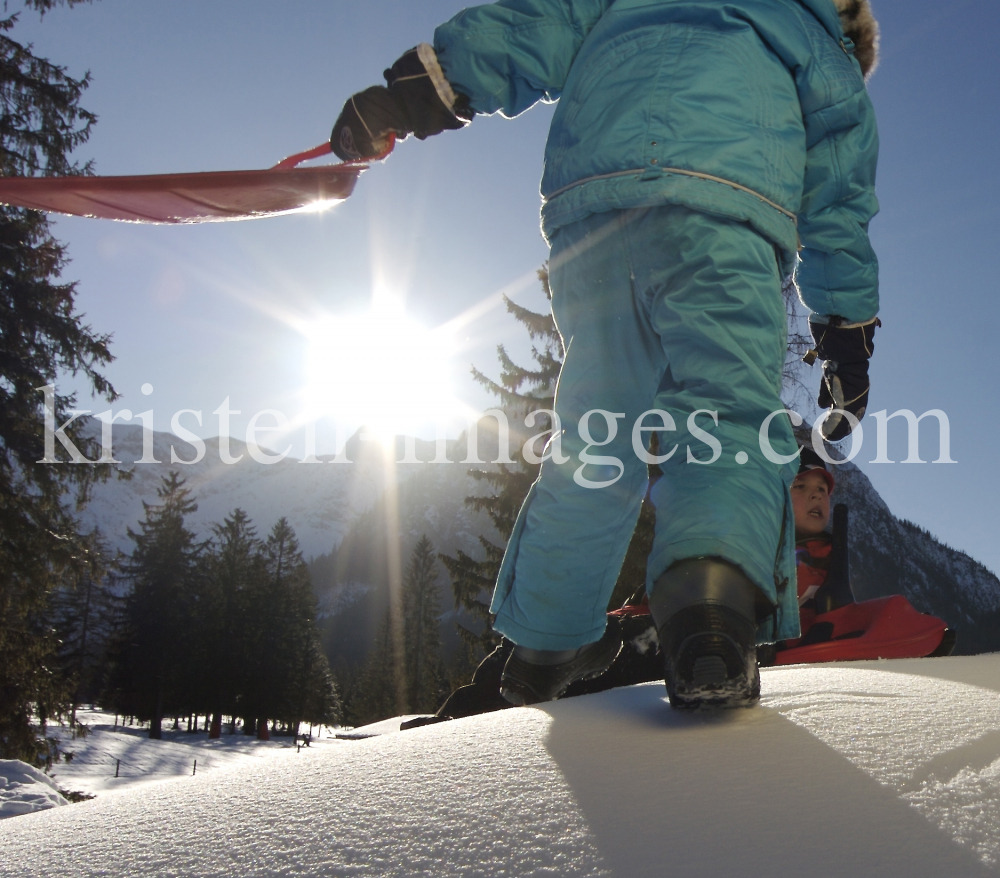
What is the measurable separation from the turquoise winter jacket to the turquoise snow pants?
81 mm

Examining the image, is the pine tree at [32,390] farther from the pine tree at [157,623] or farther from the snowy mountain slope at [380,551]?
the snowy mountain slope at [380,551]

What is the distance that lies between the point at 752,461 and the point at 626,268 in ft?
1.60

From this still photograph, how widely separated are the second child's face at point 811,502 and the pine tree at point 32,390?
8775 mm

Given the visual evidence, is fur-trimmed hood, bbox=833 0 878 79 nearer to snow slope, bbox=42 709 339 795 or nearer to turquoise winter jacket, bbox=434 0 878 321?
turquoise winter jacket, bbox=434 0 878 321

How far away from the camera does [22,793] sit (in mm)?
2588

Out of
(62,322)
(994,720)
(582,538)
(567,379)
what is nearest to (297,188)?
(567,379)

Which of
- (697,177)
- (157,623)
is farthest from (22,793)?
(157,623)

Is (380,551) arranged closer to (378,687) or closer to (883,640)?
(378,687)

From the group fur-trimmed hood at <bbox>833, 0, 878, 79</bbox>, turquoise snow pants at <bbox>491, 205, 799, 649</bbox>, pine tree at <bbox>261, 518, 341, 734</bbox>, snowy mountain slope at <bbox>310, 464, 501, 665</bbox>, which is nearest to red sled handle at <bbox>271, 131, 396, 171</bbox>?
turquoise snow pants at <bbox>491, 205, 799, 649</bbox>

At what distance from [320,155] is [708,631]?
6.05 ft

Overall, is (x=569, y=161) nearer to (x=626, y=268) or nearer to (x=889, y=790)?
(x=626, y=268)

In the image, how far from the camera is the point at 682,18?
1.55 meters

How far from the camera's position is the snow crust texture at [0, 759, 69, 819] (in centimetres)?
205

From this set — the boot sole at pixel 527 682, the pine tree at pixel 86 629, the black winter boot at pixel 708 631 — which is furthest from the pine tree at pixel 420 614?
the black winter boot at pixel 708 631
